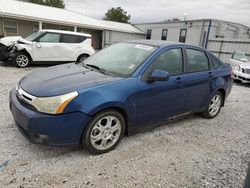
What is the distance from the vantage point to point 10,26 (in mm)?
16734

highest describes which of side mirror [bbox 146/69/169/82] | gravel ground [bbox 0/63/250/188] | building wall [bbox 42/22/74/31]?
building wall [bbox 42/22/74/31]

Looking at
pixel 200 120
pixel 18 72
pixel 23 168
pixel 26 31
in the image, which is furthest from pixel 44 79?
pixel 26 31


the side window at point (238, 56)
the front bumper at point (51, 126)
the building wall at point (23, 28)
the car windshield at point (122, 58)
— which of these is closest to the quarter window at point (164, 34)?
the side window at point (238, 56)

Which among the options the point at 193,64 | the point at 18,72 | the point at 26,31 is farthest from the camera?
the point at 26,31

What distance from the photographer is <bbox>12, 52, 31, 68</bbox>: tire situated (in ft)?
28.2

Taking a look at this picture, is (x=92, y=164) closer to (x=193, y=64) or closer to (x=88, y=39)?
(x=193, y=64)

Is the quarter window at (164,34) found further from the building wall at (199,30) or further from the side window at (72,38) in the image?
the side window at (72,38)

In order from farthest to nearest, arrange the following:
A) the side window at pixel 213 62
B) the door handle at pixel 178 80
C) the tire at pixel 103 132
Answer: the side window at pixel 213 62 → the door handle at pixel 178 80 → the tire at pixel 103 132

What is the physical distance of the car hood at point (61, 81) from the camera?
2.57m

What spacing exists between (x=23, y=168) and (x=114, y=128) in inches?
47.9

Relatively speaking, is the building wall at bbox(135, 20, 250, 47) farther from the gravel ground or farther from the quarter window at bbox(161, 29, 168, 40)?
the gravel ground

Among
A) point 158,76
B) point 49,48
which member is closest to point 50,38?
point 49,48

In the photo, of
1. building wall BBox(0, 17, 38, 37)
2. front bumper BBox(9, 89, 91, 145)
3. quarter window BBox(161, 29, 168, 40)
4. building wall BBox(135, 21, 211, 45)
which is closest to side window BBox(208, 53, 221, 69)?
front bumper BBox(9, 89, 91, 145)

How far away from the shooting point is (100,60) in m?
3.65
